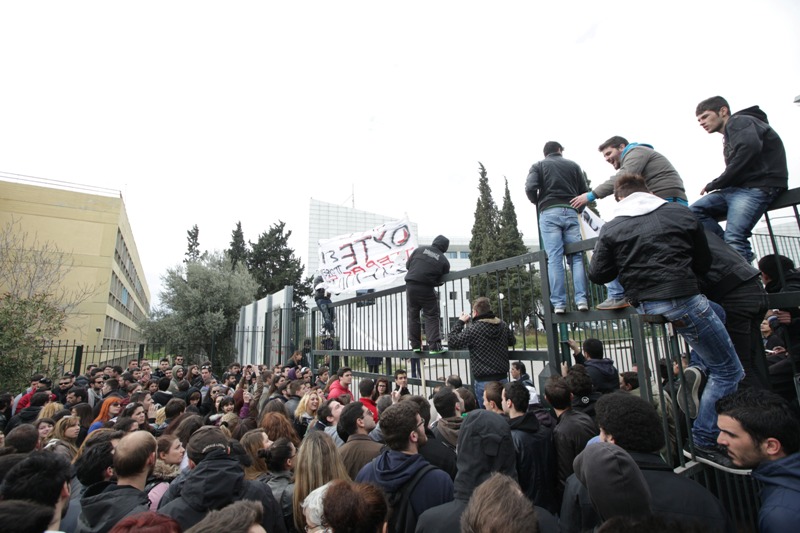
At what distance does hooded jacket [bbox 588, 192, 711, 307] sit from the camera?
3152 millimetres

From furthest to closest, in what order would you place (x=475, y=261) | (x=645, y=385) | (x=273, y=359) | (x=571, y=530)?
(x=475, y=261), (x=273, y=359), (x=645, y=385), (x=571, y=530)

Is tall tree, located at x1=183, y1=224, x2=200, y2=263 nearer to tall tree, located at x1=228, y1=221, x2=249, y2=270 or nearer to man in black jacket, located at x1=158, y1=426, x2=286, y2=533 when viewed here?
tall tree, located at x1=228, y1=221, x2=249, y2=270

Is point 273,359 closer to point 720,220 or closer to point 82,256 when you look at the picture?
point 720,220

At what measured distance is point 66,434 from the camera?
4.92 metres

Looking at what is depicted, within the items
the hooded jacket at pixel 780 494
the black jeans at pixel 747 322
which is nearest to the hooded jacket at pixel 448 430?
the hooded jacket at pixel 780 494

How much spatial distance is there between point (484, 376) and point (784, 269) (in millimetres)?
3164

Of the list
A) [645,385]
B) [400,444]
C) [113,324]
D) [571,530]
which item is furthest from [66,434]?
[113,324]

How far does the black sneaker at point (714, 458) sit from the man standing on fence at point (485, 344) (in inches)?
88.7

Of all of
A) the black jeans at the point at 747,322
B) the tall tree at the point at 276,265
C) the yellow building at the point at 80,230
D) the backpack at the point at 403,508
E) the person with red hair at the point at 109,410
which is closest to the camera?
the backpack at the point at 403,508

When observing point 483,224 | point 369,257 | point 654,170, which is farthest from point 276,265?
point 654,170

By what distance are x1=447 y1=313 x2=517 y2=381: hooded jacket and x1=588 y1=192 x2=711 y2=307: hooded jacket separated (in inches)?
85.3

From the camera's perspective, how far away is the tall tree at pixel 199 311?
22.8m

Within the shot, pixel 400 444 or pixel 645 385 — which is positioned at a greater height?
pixel 645 385

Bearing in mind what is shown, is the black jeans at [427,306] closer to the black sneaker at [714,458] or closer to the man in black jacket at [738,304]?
the man in black jacket at [738,304]
